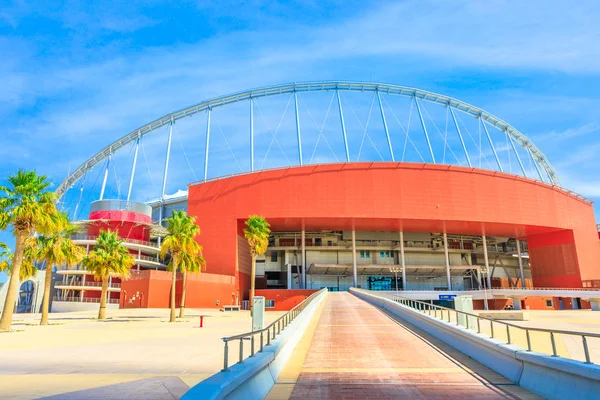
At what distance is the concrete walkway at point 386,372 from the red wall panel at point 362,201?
52.6 meters

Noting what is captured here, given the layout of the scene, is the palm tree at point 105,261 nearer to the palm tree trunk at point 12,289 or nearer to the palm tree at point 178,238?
the palm tree at point 178,238

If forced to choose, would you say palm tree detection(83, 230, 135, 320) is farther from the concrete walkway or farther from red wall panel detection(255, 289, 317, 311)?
red wall panel detection(255, 289, 317, 311)

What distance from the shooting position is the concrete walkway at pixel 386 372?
29.4ft

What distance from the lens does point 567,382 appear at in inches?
325

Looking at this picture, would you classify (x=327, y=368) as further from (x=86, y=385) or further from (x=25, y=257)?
(x=25, y=257)

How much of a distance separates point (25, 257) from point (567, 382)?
41.4m

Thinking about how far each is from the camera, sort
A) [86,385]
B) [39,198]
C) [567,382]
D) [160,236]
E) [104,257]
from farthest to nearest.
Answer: [160,236] → [104,257] → [39,198] → [86,385] → [567,382]

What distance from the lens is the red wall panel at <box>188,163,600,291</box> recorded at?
69875 millimetres

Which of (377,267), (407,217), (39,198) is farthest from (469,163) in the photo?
(39,198)

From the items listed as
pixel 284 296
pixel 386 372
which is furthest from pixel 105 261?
pixel 386 372

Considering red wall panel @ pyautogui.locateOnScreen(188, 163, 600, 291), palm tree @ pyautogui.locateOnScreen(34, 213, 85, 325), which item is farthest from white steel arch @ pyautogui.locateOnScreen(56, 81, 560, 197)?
palm tree @ pyautogui.locateOnScreen(34, 213, 85, 325)

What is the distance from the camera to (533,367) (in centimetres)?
955

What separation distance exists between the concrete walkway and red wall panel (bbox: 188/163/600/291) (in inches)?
2072

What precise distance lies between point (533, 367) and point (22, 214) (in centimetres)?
3255
